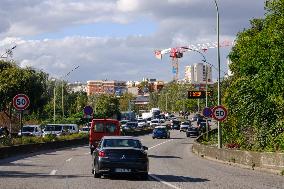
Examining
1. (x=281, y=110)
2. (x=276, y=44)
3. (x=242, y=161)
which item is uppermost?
(x=276, y=44)

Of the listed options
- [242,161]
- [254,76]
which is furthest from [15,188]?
[254,76]

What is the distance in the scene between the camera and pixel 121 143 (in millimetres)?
21594

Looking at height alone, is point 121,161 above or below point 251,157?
above

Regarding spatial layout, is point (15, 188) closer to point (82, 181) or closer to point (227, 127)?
point (82, 181)

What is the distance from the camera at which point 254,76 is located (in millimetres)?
43594

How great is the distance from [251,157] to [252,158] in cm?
17

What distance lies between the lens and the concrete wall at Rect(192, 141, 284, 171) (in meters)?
25.8

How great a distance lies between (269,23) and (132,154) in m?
21.7

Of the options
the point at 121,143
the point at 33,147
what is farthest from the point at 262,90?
the point at 121,143

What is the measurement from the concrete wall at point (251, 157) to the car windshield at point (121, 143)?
6.76 meters

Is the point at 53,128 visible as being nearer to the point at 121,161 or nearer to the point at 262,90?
the point at 262,90

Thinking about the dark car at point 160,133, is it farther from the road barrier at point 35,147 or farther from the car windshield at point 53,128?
the road barrier at point 35,147

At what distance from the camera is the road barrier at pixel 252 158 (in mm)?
25766

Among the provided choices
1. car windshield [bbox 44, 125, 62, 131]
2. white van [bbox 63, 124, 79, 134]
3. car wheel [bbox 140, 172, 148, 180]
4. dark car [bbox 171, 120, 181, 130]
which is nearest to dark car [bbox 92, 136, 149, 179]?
car wheel [bbox 140, 172, 148, 180]
